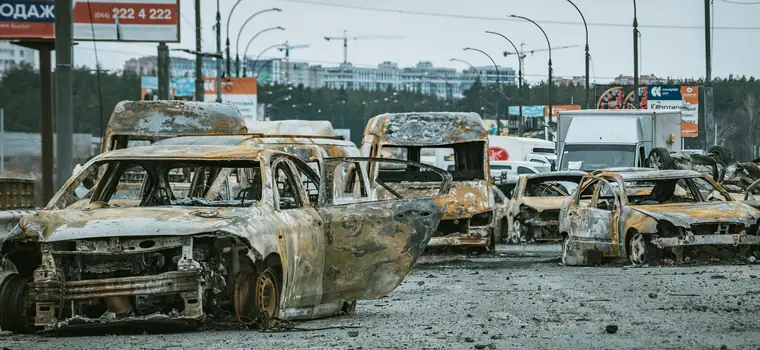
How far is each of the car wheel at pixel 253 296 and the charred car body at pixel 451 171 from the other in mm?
11599

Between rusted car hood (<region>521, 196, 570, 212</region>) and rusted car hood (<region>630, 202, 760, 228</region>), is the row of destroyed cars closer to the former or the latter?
rusted car hood (<region>630, 202, 760, 228</region>)

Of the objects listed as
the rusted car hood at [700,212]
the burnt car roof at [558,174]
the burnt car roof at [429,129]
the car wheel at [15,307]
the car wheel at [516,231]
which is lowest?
the car wheel at [516,231]

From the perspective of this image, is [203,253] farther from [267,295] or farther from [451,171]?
[451,171]

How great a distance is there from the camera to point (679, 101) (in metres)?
74.4

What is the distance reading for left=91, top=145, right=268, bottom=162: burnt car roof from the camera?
36.4ft

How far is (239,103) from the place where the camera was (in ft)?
251

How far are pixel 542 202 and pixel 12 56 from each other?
32863 mm

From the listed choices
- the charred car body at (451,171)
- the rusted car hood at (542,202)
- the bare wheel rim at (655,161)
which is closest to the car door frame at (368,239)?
the charred car body at (451,171)

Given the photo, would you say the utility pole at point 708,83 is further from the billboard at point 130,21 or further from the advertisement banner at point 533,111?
the advertisement banner at point 533,111

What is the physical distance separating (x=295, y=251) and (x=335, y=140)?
11304mm

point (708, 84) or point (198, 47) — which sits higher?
point (198, 47)

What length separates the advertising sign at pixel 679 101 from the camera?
73.4m

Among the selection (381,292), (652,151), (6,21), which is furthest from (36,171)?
(381,292)

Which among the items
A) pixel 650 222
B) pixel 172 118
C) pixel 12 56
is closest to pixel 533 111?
pixel 12 56
